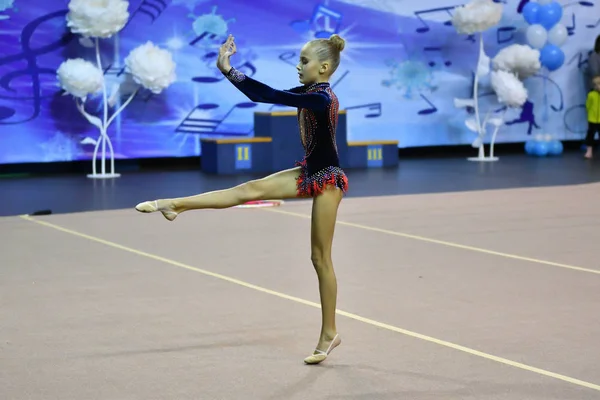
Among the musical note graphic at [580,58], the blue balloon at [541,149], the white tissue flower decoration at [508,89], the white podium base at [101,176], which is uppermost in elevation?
the musical note graphic at [580,58]

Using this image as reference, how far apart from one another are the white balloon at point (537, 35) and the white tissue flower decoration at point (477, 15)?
115cm

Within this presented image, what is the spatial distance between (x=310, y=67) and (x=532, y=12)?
1158 cm

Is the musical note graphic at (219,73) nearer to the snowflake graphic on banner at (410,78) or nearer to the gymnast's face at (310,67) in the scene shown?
the snowflake graphic on banner at (410,78)

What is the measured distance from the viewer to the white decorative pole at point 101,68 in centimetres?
1184

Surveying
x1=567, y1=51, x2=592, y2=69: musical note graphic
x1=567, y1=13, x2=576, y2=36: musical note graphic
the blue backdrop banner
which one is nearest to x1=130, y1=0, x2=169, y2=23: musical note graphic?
the blue backdrop banner

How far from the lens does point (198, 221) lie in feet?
28.8

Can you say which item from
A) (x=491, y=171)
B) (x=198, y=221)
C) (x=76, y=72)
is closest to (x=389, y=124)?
(x=491, y=171)

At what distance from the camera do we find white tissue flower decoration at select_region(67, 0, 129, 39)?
11789 mm

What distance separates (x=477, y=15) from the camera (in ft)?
45.9

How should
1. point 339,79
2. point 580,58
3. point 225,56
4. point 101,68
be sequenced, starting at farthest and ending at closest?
point 580,58 → point 339,79 → point 101,68 → point 225,56

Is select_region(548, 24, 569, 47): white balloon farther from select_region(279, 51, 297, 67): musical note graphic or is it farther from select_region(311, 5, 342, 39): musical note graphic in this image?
select_region(279, 51, 297, 67): musical note graphic

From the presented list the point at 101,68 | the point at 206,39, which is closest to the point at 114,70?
the point at 101,68

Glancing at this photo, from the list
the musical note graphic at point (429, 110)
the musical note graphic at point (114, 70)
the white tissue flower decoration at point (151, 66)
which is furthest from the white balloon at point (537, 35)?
the musical note graphic at point (114, 70)

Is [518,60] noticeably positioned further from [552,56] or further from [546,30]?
[546,30]
